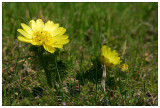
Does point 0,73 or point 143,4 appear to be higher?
point 143,4

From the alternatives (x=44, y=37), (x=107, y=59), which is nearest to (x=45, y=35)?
(x=44, y=37)

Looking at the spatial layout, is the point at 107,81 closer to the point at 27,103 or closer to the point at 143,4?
the point at 27,103

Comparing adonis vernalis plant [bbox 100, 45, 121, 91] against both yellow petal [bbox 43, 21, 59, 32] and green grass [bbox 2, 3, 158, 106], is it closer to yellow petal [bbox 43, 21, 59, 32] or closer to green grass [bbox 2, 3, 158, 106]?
green grass [bbox 2, 3, 158, 106]

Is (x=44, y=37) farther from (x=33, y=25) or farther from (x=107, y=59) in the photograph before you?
(x=107, y=59)

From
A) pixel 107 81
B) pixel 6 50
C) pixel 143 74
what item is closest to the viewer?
pixel 107 81

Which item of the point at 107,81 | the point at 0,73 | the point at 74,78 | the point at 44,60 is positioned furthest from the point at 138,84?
the point at 0,73

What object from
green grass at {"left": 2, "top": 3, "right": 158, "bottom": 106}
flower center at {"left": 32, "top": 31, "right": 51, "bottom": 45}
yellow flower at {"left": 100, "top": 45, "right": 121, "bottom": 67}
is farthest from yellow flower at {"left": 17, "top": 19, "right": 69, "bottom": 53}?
yellow flower at {"left": 100, "top": 45, "right": 121, "bottom": 67}

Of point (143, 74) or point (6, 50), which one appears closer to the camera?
point (143, 74)

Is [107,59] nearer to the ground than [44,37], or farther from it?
nearer to the ground
